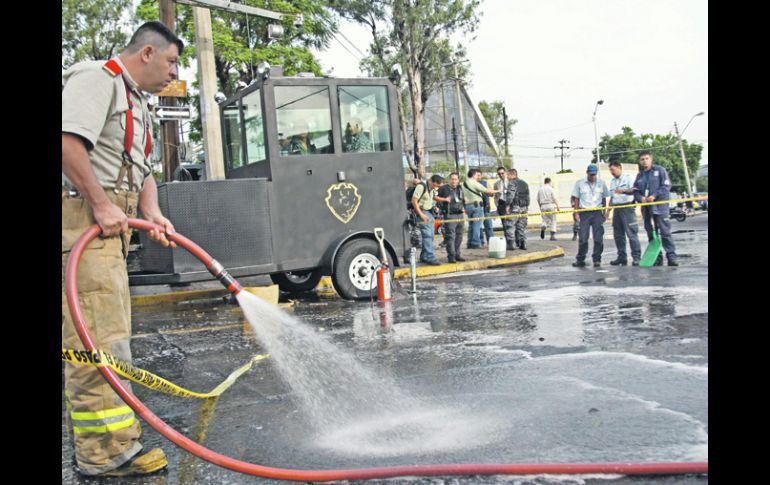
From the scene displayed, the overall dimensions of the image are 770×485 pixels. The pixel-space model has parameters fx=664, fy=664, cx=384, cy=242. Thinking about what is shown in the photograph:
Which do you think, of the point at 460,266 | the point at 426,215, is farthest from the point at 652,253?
the point at 426,215

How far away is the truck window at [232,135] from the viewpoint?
915 centimetres

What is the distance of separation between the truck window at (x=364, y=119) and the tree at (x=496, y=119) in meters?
58.4

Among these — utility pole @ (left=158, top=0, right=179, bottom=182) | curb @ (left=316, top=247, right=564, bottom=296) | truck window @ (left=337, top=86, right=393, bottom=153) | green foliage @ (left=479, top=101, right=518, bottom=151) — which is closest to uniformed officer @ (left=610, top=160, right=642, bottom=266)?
curb @ (left=316, top=247, right=564, bottom=296)

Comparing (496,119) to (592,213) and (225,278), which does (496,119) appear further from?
(225,278)

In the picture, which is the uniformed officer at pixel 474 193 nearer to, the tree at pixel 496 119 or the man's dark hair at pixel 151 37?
the man's dark hair at pixel 151 37

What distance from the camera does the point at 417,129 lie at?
93.9ft

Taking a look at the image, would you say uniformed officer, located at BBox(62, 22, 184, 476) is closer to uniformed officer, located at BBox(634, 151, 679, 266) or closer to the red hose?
the red hose

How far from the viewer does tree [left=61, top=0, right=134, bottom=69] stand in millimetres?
28641

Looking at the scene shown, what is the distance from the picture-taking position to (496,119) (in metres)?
69.1

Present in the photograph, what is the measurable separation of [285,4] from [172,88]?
13.5 meters

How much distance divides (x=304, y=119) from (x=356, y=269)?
79.4 inches
